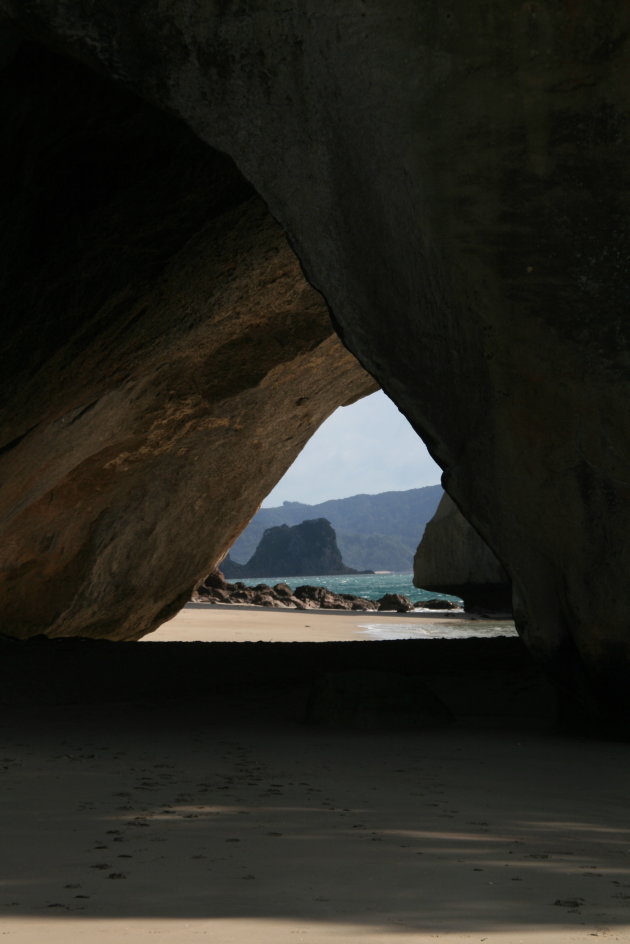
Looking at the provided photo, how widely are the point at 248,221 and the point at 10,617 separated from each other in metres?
4.90

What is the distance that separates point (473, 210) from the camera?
4.11 metres

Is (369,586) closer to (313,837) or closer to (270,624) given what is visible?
(270,624)

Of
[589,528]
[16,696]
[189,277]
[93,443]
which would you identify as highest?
[189,277]

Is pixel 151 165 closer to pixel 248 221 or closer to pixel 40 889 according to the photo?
pixel 248 221

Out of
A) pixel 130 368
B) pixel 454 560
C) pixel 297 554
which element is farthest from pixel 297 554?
pixel 130 368

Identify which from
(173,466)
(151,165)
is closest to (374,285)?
(151,165)

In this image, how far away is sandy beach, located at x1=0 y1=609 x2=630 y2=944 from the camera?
6.12 feet

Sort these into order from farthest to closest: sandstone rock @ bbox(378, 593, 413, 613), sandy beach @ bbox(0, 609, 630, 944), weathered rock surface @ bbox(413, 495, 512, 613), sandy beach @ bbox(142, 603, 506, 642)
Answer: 1. sandstone rock @ bbox(378, 593, 413, 613)
2. weathered rock surface @ bbox(413, 495, 512, 613)
3. sandy beach @ bbox(142, 603, 506, 642)
4. sandy beach @ bbox(0, 609, 630, 944)

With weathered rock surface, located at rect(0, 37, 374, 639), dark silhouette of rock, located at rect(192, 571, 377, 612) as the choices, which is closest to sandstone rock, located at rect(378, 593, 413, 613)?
dark silhouette of rock, located at rect(192, 571, 377, 612)

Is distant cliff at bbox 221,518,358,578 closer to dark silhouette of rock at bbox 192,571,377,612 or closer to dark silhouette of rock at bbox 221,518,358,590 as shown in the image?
dark silhouette of rock at bbox 221,518,358,590

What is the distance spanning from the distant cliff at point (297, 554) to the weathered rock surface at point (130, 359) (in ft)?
366

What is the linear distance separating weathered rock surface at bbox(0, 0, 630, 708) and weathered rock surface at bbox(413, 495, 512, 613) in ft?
48.9

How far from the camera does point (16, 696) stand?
6102mm

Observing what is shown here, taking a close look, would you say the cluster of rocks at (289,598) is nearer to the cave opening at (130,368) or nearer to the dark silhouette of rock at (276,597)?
the dark silhouette of rock at (276,597)
